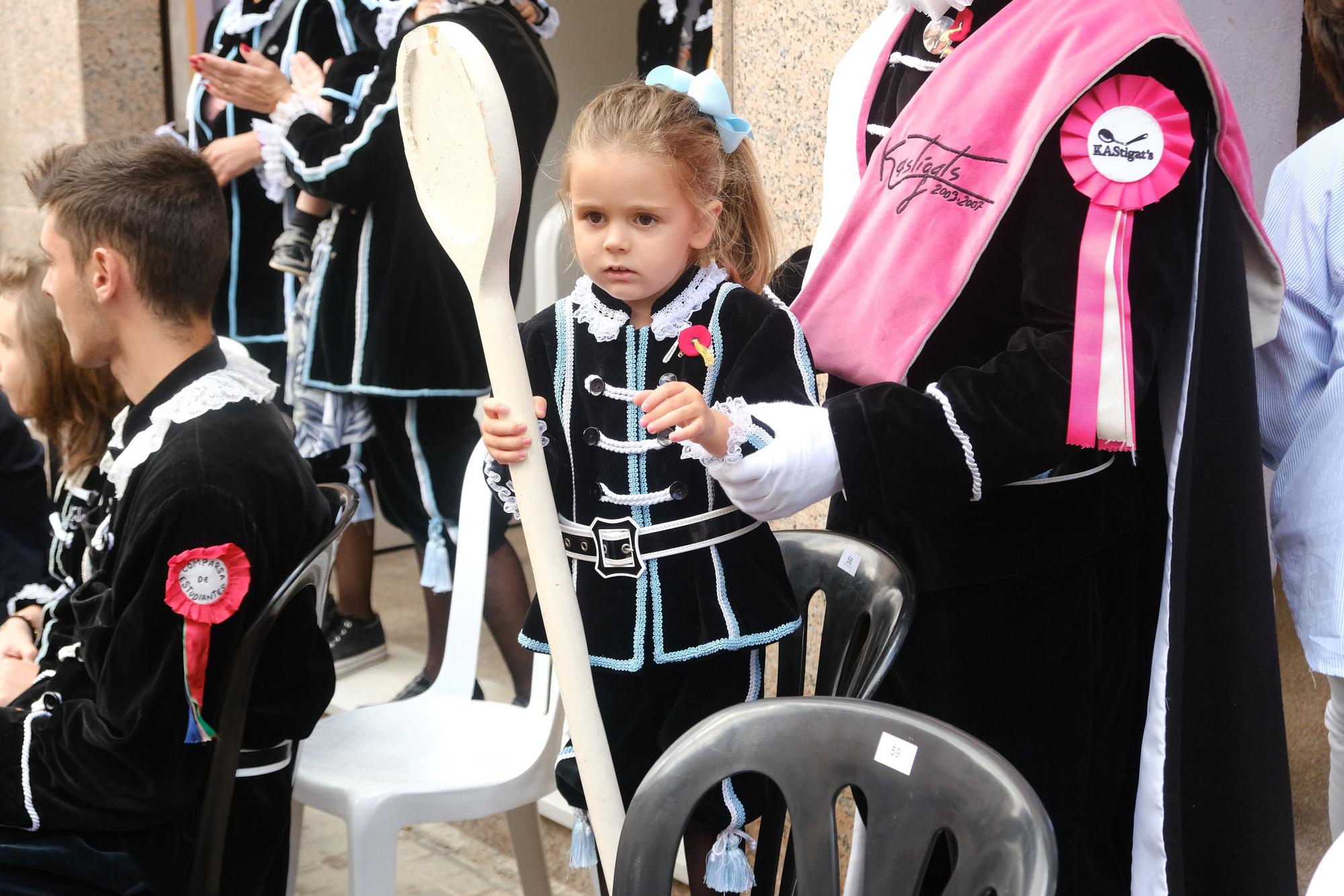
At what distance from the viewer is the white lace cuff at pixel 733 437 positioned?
4.23 feet

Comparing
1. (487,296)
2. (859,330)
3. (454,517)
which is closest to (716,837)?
(859,330)

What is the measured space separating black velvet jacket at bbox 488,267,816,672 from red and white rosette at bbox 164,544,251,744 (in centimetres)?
39

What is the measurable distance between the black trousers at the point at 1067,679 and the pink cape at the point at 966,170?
0.91ft

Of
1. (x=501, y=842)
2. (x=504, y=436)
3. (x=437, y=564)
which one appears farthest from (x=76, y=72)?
(x=504, y=436)

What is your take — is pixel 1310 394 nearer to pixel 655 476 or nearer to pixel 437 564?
pixel 655 476

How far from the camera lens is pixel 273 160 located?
3217mm

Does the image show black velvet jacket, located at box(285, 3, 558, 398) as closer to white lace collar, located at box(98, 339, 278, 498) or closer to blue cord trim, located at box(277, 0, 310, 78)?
blue cord trim, located at box(277, 0, 310, 78)

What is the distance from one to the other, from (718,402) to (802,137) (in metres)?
1.02

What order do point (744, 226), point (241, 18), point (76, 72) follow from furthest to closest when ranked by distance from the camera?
point (76, 72), point (241, 18), point (744, 226)

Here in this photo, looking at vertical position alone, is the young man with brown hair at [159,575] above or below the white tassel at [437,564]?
→ above

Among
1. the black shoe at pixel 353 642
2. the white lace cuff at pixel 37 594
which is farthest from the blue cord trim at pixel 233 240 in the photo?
the white lace cuff at pixel 37 594

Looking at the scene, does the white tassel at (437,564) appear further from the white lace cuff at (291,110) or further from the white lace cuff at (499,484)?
the white lace cuff at (499,484)

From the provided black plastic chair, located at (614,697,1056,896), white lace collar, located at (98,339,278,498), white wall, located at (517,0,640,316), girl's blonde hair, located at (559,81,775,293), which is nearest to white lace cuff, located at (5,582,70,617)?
white lace collar, located at (98,339,278,498)

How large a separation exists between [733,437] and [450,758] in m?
1.17
